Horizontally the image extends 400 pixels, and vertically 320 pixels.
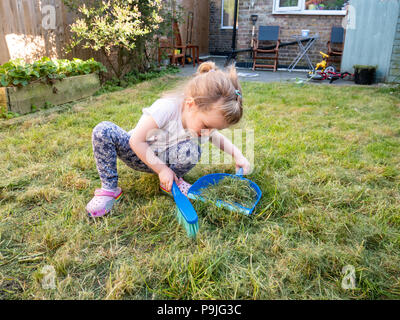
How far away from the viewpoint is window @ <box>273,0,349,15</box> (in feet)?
25.0

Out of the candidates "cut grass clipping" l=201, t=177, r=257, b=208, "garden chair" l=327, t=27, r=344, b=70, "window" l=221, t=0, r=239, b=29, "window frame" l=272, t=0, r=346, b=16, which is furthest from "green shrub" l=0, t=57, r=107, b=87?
"window" l=221, t=0, r=239, b=29

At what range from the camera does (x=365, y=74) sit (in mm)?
5410

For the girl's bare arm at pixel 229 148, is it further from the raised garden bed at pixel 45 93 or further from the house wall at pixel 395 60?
the house wall at pixel 395 60

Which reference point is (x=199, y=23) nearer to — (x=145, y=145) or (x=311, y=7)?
(x=311, y=7)

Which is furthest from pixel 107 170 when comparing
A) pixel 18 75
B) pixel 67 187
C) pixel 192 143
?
pixel 18 75

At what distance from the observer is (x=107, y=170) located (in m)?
1.48

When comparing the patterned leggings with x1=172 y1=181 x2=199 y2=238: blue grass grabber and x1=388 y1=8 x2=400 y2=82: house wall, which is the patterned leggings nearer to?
x1=172 y1=181 x2=199 y2=238: blue grass grabber

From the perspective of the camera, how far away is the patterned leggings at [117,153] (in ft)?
4.73

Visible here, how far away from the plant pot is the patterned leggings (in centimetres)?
497

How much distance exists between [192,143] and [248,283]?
803mm

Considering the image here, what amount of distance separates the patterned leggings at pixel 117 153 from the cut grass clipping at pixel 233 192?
20 cm

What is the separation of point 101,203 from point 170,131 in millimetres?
465

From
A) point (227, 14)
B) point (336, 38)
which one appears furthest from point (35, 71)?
point (227, 14)

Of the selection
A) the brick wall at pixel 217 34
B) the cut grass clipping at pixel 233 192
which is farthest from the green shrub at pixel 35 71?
the brick wall at pixel 217 34
